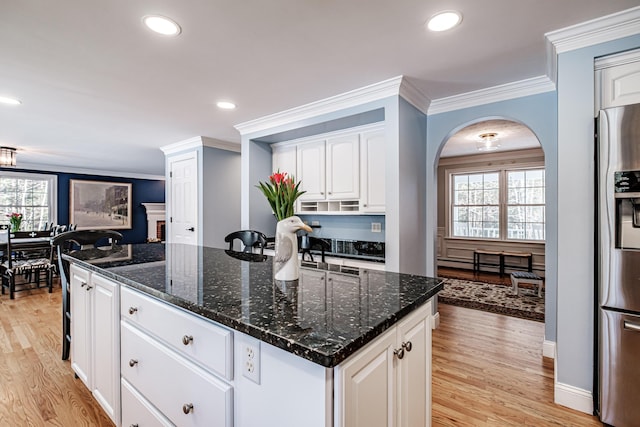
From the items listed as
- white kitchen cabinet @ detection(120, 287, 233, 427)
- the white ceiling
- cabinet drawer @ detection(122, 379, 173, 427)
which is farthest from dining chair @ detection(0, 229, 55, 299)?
white kitchen cabinet @ detection(120, 287, 233, 427)

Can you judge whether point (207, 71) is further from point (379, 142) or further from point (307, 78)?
point (379, 142)

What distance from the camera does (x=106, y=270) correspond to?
65.7 inches

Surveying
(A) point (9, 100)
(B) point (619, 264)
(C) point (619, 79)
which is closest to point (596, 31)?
(C) point (619, 79)

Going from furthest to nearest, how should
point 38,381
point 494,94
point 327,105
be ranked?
point 327,105
point 494,94
point 38,381

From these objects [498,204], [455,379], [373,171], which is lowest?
[455,379]

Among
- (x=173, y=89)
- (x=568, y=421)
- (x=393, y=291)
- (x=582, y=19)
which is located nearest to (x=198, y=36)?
(x=173, y=89)

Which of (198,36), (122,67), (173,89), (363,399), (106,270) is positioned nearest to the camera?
(363,399)

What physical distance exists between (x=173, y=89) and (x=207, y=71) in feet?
1.88

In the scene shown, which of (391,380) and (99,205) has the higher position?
(99,205)

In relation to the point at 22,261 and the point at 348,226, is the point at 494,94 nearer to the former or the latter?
the point at 348,226

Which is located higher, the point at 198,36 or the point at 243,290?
the point at 198,36

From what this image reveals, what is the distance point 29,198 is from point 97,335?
7403 mm

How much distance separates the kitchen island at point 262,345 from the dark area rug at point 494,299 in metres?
3.19

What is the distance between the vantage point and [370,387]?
3.06 feet
